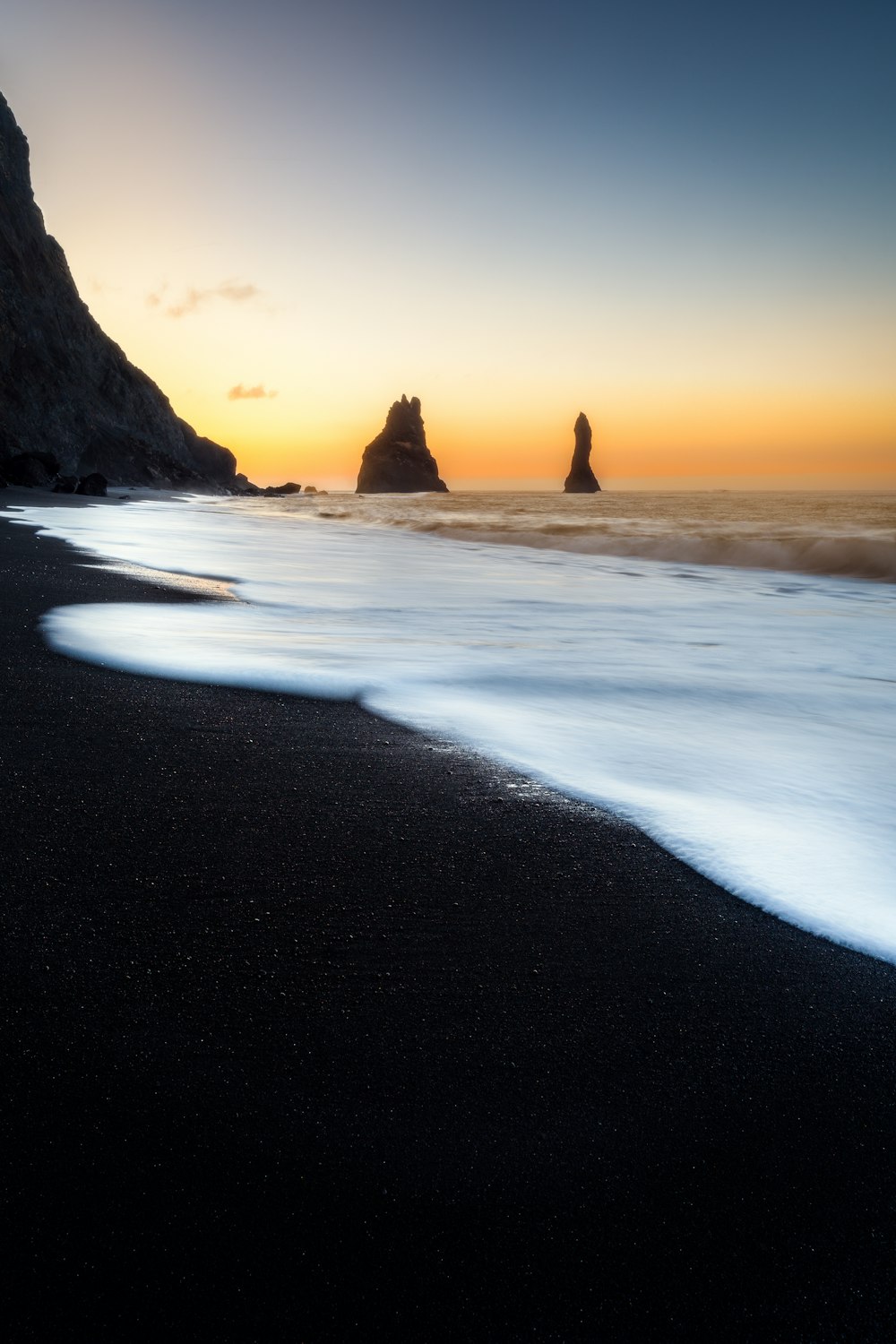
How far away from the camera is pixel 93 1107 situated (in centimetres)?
72

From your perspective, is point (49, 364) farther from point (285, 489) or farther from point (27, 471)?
point (285, 489)

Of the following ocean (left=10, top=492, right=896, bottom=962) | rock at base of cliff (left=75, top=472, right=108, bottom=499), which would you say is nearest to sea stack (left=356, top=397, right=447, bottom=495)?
rock at base of cliff (left=75, top=472, right=108, bottom=499)

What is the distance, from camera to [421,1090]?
30.4 inches

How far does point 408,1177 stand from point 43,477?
2604 centimetres

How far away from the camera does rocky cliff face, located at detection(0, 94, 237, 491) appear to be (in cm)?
3116

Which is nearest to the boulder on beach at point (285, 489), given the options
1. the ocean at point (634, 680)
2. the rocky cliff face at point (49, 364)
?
the rocky cliff face at point (49, 364)

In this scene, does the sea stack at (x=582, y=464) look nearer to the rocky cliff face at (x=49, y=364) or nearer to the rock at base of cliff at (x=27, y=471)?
the rocky cliff face at (x=49, y=364)

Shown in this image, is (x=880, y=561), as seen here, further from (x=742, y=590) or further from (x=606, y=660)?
(x=606, y=660)

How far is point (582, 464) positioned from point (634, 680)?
108166mm

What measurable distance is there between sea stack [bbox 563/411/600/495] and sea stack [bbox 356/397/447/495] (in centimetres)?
1949

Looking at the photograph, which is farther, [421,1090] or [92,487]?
[92,487]

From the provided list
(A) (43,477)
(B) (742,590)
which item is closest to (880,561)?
(B) (742,590)

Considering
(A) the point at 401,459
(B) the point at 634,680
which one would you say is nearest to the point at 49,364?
(B) the point at 634,680

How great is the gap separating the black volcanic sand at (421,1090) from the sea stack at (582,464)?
10788cm
